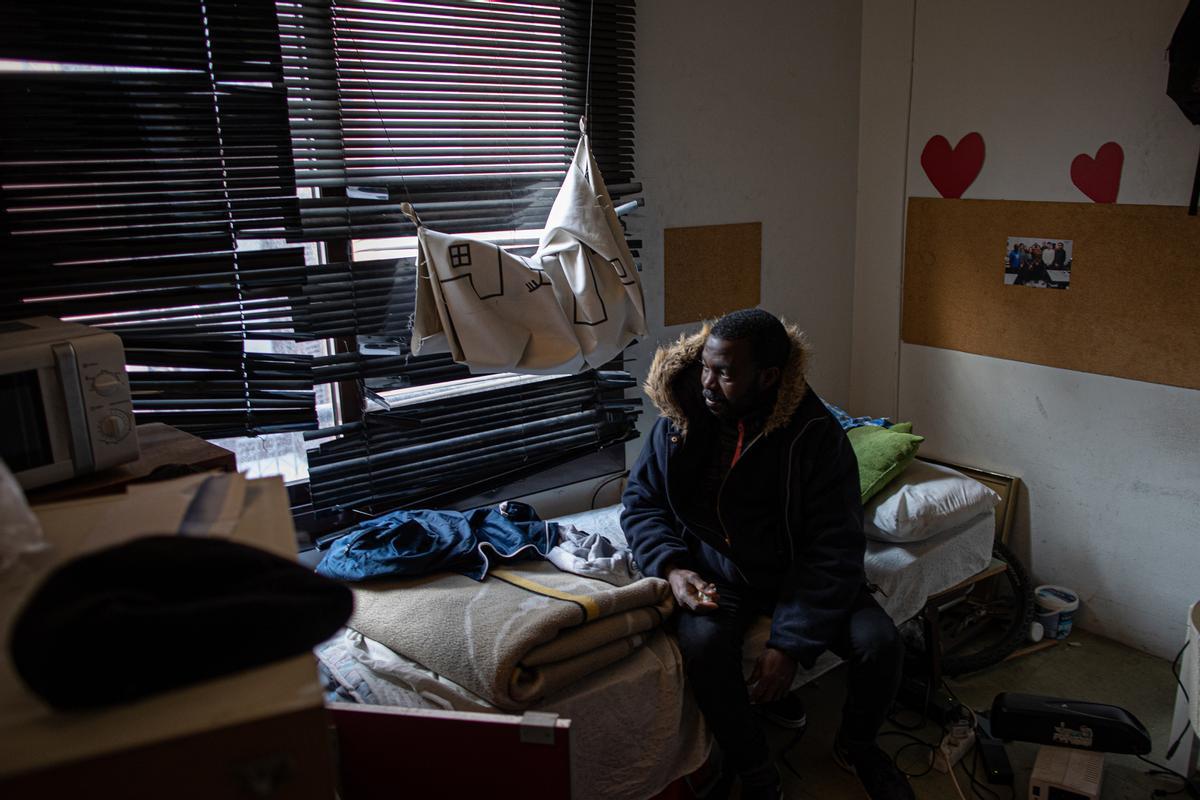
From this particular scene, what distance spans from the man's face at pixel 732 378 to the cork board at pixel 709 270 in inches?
31.0

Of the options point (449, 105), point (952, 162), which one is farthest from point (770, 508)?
point (952, 162)

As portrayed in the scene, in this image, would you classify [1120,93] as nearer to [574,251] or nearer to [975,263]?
[975,263]

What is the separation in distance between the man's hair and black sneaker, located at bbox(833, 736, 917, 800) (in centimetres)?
99

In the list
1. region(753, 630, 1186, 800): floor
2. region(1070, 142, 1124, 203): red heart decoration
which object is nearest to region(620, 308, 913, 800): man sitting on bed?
region(753, 630, 1186, 800): floor

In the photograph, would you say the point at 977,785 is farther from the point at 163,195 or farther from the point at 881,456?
the point at 163,195

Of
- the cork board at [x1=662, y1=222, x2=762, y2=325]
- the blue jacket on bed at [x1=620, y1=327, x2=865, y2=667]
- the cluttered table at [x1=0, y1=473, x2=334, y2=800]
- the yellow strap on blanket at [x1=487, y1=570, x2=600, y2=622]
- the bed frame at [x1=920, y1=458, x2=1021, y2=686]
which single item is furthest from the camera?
the cork board at [x1=662, y1=222, x2=762, y2=325]

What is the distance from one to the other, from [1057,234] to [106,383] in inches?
110

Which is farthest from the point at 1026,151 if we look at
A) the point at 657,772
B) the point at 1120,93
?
the point at 657,772

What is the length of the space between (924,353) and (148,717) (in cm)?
318

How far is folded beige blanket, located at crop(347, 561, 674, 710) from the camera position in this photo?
74.9 inches

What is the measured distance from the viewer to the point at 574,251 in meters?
2.48

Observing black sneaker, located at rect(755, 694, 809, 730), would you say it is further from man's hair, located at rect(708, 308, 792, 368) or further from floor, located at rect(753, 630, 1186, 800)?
man's hair, located at rect(708, 308, 792, 368)

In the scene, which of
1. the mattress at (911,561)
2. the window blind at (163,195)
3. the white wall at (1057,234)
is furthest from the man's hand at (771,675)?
the white wall at (1057,234)

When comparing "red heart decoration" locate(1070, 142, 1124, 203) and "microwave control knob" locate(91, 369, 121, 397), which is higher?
"red heart decoration" locate(1070, 142, 1124, 203)
